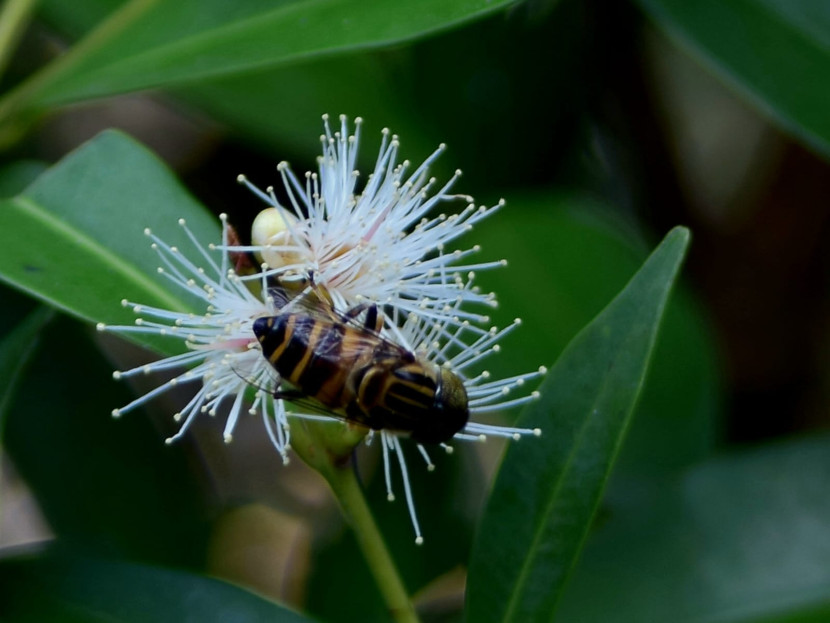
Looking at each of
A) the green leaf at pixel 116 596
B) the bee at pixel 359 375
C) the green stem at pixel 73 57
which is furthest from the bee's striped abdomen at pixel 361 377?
the green stem at pixel 73 57

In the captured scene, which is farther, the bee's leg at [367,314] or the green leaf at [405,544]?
the green leaf at [405,544]

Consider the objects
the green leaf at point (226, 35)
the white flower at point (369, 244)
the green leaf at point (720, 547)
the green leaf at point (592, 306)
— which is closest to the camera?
the white flower at point (369, 244)

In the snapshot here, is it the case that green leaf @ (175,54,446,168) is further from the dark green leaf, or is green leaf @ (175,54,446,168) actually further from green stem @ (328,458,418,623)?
green stem @ (328,458,418,623)

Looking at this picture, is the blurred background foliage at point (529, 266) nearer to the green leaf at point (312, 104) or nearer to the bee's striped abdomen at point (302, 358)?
the green leaf at point (312, 104)

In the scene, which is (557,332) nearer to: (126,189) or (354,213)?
(354,213)

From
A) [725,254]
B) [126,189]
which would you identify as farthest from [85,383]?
[725,254]

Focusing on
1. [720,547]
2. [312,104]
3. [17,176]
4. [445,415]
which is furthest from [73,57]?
[720,547]

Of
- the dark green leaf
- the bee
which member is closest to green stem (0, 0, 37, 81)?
the dark green leaf

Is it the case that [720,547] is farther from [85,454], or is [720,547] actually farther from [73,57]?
[73,57]
